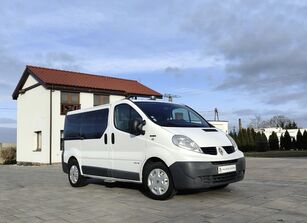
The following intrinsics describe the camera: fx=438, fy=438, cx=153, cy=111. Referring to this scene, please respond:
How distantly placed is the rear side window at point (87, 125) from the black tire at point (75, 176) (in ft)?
2.31

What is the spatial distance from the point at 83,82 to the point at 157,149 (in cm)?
2530

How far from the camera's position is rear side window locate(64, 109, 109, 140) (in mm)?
10570

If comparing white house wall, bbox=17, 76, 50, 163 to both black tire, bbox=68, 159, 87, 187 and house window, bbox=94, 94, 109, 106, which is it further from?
black tire, bbox=68, 159, 87, 187

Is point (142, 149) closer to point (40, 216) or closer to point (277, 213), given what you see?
point (40, 216)

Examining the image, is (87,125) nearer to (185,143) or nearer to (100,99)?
(185,143)

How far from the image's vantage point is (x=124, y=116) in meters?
9.91

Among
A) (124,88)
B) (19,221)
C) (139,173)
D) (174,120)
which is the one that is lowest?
(19,221)

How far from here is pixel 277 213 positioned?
23.2 feet

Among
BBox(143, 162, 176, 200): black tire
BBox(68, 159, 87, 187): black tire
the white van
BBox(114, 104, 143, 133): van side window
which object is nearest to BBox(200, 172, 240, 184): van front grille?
the white van

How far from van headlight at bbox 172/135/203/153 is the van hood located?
7 cm

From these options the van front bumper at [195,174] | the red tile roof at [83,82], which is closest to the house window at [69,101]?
the red tile roof at [83,82]

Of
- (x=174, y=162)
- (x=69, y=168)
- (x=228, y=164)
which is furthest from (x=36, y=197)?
(x=228, y=164)

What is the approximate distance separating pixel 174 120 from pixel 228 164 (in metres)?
1.53

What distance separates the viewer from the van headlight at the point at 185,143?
8.30m
